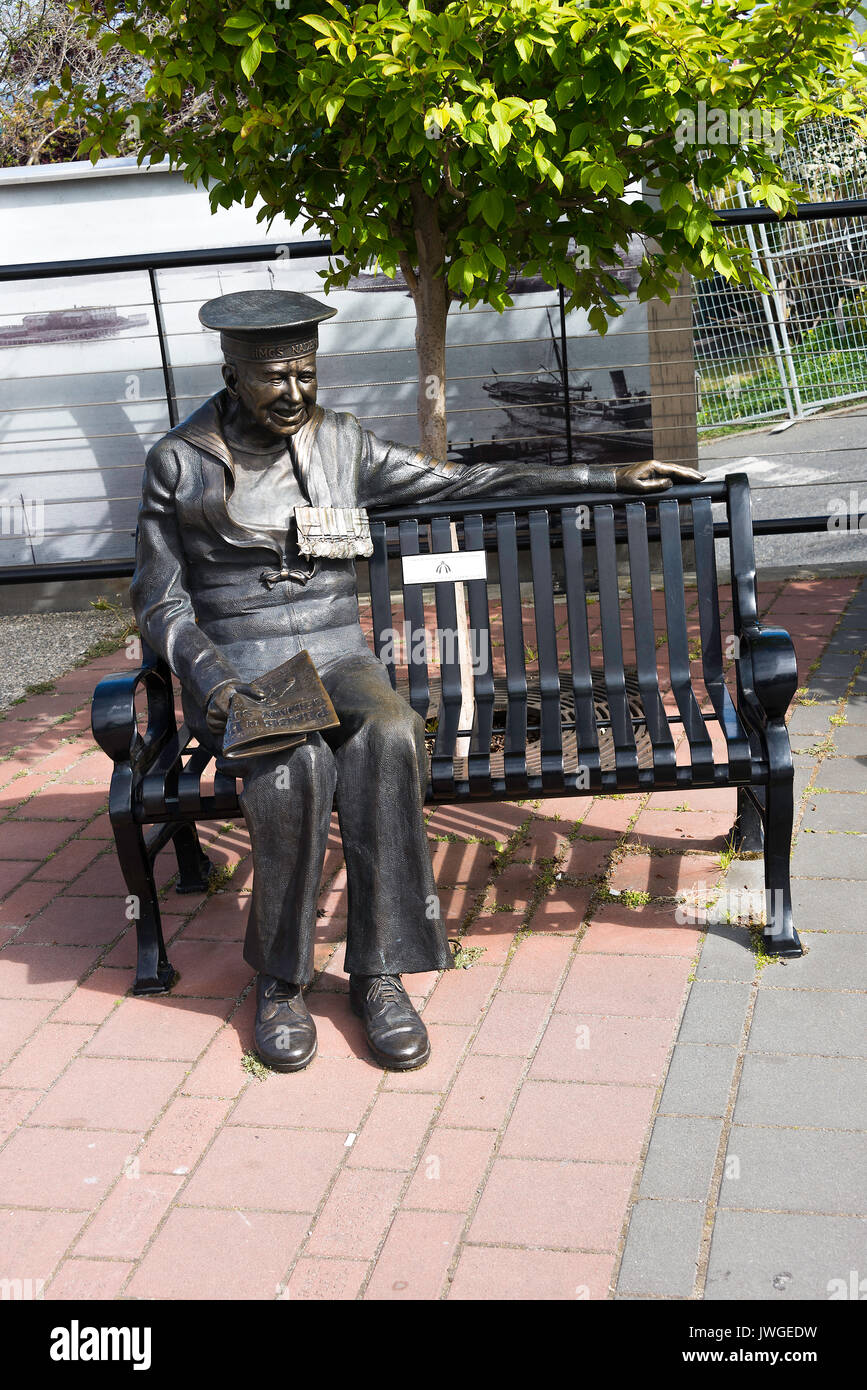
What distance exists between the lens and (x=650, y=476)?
375 centimetres

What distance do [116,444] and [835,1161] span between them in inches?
223

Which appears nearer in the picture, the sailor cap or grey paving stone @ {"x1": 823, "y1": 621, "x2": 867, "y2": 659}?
the sailor cap

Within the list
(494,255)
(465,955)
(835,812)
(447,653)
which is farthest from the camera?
(835,812)

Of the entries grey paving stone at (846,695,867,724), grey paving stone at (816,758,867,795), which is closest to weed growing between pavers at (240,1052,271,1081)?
grey paving stone at (816,758,867,795)

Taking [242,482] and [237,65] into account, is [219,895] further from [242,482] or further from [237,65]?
[237,65]

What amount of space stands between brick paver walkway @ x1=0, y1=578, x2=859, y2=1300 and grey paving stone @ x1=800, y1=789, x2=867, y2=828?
0.26m

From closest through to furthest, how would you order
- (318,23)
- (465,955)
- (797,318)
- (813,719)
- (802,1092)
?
(802,1092)
(318,23)
(465,955)
(813,719)
(797,318)

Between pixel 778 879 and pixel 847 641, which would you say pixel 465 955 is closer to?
pixel 778 879

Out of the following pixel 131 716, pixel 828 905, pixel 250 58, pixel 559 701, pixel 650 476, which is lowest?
pixel 828 905

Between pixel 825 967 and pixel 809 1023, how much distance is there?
253 mm

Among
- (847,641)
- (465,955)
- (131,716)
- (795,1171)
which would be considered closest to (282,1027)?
(465,955)

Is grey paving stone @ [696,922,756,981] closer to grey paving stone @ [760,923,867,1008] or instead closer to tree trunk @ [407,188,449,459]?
grey paving stone @ [760,923,867,1008]

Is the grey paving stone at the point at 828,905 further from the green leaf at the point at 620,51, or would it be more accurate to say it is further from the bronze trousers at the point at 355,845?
the green leaf at the point at 620,51

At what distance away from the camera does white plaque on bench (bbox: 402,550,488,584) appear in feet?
12.3
